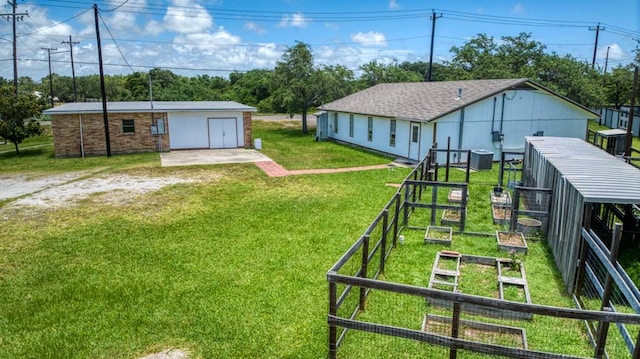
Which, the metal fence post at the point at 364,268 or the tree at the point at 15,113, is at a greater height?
the tree at the point at 15,113

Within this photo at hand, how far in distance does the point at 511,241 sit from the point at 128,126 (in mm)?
20820

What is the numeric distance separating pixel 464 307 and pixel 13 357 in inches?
231

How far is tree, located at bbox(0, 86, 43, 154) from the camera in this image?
2323cm

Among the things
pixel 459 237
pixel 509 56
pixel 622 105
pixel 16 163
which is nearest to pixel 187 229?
pixel 459 237

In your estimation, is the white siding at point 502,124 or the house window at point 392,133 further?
the house window at point 392,133

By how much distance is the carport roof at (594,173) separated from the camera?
21.4ft

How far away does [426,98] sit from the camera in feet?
75.0

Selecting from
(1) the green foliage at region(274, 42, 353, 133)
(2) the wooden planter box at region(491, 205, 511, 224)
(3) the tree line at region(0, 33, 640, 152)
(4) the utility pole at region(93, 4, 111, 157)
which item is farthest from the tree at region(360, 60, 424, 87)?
(2) the wooden planter box at region(491, 205, 511, 224)

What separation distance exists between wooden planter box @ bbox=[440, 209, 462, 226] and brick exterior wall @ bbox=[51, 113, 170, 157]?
57.6ft

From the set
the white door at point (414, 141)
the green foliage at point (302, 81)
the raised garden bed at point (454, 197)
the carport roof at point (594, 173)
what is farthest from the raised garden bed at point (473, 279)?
the green foliage at point (302, 81)

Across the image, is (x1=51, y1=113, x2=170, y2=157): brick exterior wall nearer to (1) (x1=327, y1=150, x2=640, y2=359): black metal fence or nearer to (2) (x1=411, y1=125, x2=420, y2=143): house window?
(2) (x1=411, y1=125, x2=420, y2=143): house window

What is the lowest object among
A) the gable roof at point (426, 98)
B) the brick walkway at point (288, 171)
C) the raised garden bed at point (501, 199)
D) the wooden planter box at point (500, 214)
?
the wooden planter box at point (500, 214)

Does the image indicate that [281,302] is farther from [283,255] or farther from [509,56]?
[509,56]

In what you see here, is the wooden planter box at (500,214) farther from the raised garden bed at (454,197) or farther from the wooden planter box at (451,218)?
the raised garden bed at (454,197)
